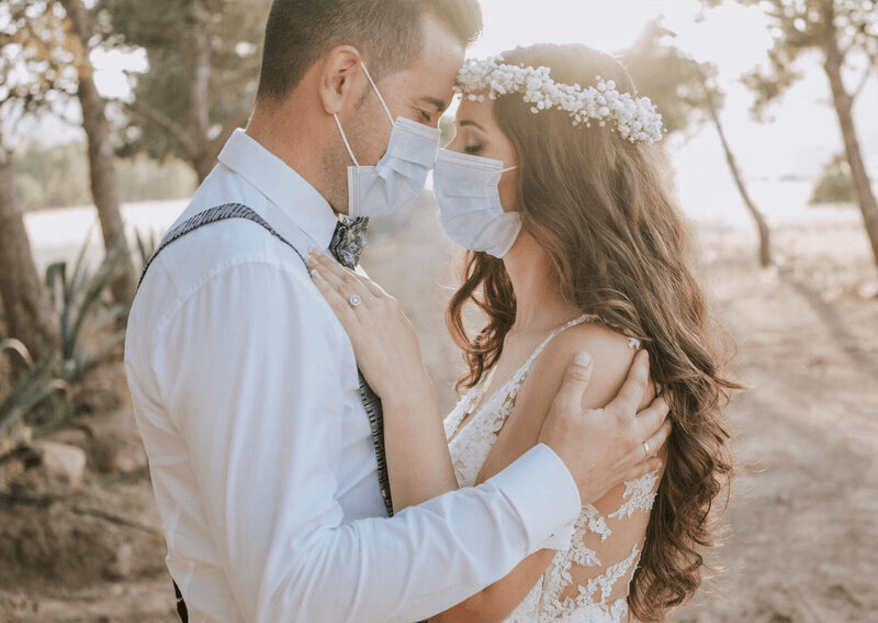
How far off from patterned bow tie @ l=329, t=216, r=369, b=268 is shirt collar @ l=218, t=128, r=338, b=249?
8 centimetres

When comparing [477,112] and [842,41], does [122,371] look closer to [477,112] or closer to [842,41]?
[477,112]

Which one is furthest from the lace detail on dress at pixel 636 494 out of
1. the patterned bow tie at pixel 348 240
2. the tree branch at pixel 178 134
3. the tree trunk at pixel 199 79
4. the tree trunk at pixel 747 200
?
the tree trunk at pixel 747 200

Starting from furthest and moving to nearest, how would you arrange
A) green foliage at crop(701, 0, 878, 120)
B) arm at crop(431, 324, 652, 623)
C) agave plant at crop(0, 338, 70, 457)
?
green foliage at crop(701, 0, 878, 120) → agave plant at crop(0, 338, 70, 457) → arm at crop(431, 324, 652, 623)

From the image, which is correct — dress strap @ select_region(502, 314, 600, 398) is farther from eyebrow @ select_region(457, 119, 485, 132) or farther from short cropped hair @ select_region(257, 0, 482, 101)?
short cropped hair @ select_region(257, 0, 482, 101)

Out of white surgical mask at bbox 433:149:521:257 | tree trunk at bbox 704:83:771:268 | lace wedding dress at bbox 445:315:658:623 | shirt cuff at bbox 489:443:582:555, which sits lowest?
tree trunk at bbox 704:83:771:268

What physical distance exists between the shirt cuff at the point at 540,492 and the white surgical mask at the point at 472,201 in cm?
99

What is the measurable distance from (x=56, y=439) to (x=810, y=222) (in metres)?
24.7

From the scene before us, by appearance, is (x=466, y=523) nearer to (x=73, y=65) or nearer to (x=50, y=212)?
(x=73, y=65)

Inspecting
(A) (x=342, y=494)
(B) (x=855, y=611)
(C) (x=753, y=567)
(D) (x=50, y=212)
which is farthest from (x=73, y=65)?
(D) (x=50, y=212)

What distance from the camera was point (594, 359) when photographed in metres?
2.38

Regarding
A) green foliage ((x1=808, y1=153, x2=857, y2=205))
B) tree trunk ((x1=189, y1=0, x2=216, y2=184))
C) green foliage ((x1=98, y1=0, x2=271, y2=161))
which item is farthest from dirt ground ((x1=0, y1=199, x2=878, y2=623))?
green foliage ((x1=808, y1=153, x2=857, y2=205))

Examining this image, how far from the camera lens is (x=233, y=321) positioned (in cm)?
173

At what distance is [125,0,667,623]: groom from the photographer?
5.53 ft

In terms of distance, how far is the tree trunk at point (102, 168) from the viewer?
316 inches
